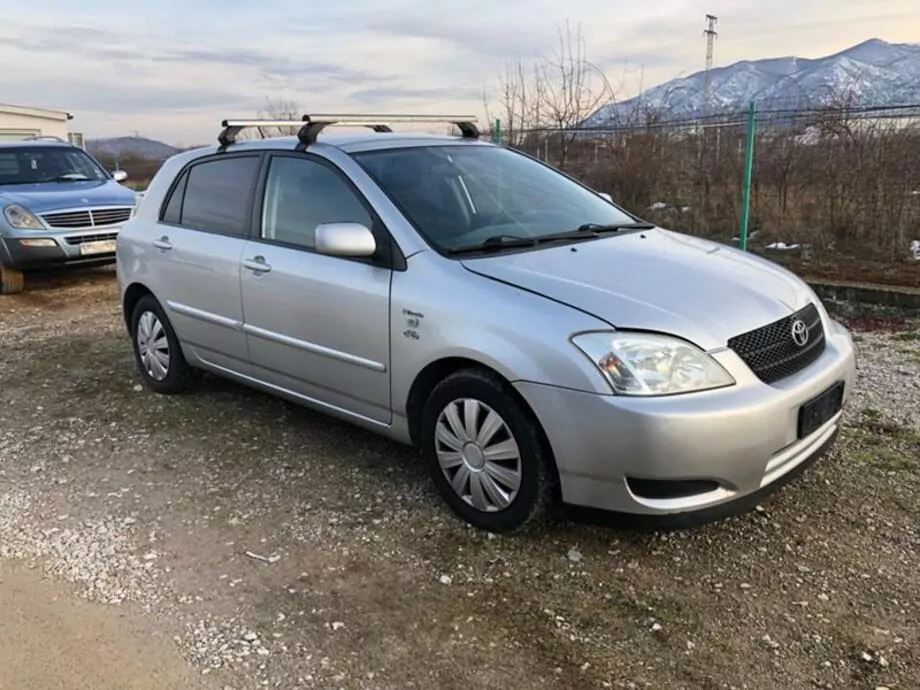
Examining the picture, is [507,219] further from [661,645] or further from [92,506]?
[92,506]

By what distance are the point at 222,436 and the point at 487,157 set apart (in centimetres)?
217

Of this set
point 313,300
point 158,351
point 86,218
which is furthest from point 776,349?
point 86,218

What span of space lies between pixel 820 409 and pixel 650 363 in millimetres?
823

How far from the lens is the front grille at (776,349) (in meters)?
2.96

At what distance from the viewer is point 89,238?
9234 millimetres

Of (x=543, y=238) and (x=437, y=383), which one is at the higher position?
(x=543, y=238)

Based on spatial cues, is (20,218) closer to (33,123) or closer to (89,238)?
(89,238)

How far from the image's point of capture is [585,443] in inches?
113

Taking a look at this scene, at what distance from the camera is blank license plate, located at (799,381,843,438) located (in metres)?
3.04

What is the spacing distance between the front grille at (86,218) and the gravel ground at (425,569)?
5171mm

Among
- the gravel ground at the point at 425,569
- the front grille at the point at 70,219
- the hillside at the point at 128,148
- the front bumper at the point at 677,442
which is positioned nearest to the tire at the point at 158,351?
the gravel ground at the point at 425,569

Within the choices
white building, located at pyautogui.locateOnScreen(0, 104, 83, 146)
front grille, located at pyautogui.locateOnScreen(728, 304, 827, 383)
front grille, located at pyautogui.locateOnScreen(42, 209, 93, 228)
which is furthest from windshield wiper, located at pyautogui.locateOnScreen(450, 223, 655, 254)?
white building, located at pyautogui.locateOnScreen(0, 104, 83, 146)

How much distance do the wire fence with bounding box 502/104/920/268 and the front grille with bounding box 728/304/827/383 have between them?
5012 millimetres

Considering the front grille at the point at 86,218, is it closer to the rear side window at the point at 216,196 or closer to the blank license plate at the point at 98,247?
the blank license plate at the point at 98,247
